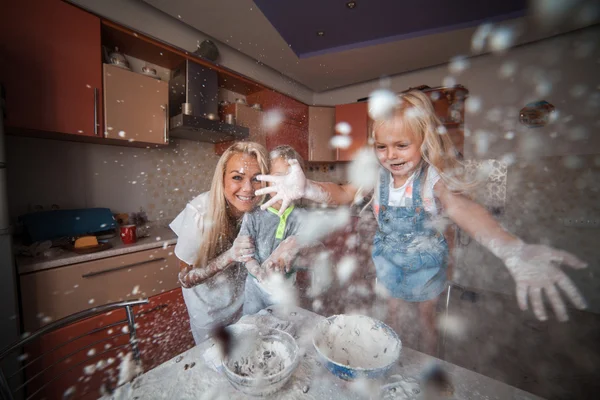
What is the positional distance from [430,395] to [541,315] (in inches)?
10.2

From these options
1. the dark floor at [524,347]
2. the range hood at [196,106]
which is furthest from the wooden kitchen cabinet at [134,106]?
the dark floor at [524,347]

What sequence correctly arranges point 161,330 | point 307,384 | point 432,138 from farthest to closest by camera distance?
1. point 161,330
2. point 432,138
3. point 307,384

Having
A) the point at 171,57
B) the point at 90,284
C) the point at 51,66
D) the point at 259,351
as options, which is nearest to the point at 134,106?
the point at 171,57

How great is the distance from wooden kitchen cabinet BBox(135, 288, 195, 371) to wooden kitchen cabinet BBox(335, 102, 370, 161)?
0.71 meters

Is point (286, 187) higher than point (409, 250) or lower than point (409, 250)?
higher

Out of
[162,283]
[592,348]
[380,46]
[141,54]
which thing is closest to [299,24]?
[380,46]

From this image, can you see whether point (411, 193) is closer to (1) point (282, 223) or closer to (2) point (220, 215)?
(1) point (282, 223)

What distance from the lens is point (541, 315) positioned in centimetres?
39

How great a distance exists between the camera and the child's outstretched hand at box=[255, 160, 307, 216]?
0.54 m

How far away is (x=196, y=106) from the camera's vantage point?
66 cm

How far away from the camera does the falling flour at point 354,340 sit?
1.37 ft

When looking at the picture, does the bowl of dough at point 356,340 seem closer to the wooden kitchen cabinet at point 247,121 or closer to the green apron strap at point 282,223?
the green apron strap at point 282,223

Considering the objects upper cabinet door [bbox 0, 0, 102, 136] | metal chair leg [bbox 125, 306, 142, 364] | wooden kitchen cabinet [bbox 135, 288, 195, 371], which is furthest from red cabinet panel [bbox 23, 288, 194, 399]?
upper cabinet door [bbox 0, 0, 102, 136]

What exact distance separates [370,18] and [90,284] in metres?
1.27
